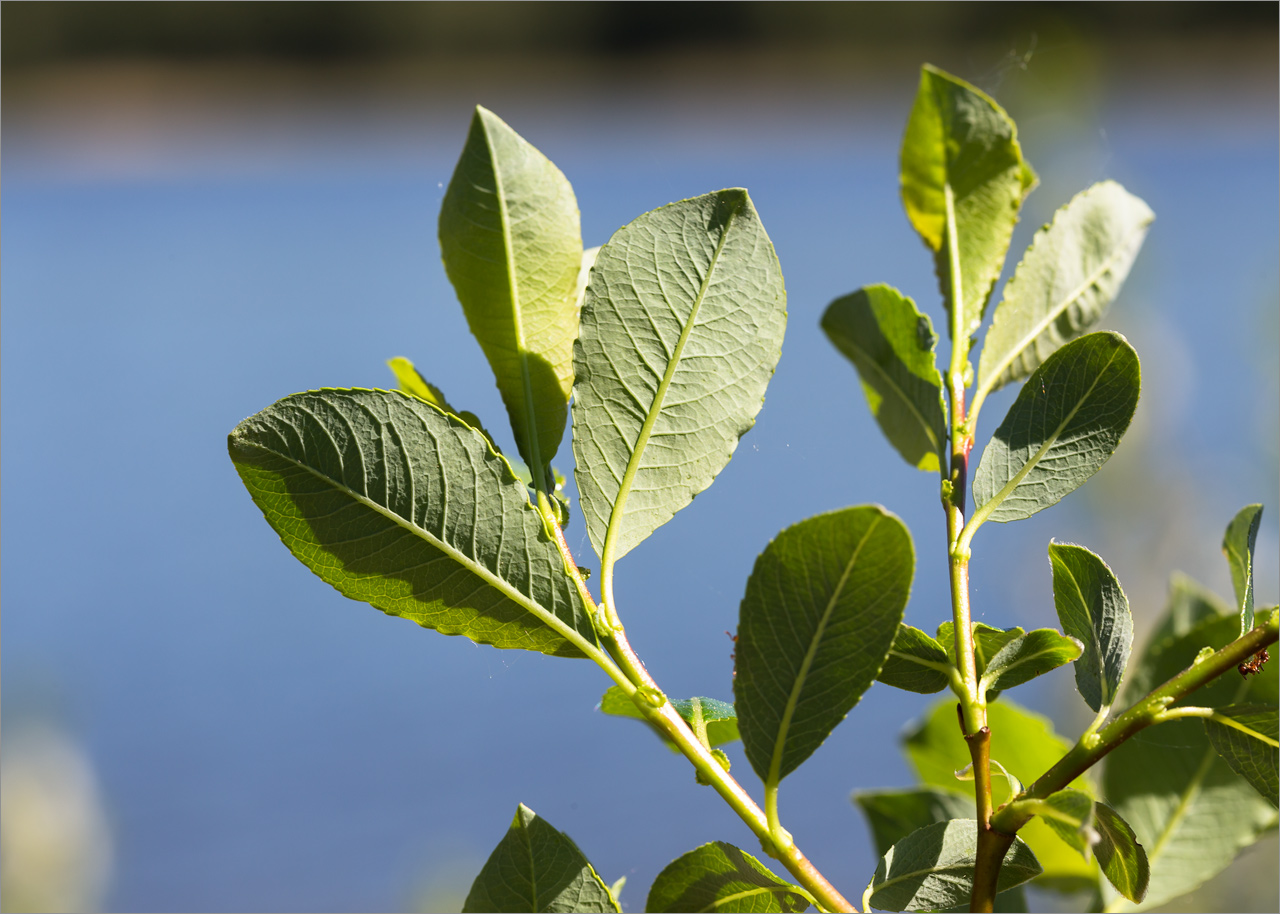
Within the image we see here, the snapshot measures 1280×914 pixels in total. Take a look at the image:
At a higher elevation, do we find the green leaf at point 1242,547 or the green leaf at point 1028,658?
the green leaf at point 1242,547

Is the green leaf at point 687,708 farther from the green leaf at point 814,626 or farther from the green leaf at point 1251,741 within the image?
the green leaf at point 1251,741

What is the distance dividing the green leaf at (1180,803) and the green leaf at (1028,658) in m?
0.17

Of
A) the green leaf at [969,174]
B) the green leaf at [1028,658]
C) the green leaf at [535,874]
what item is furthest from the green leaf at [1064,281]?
the green leaf at [535,874]

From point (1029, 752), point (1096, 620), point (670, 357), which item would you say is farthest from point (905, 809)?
point (670, 357)

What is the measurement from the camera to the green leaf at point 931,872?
310 mm

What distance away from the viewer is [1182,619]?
1.60ft

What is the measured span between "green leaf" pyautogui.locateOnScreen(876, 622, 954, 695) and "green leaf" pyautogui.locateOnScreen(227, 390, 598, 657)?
10 cm

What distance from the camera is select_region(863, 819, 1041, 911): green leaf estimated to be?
31cm

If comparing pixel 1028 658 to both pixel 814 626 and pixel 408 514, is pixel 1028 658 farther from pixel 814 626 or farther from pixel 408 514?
pixel 408 514

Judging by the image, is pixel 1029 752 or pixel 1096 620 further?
pixel 1029 752

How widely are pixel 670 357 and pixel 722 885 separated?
0.58ft

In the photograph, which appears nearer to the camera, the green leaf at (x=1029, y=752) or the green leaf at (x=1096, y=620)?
the green leaf at (x=1096, y=620)

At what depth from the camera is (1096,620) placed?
1.04 feet

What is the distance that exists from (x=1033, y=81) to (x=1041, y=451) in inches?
58.2
